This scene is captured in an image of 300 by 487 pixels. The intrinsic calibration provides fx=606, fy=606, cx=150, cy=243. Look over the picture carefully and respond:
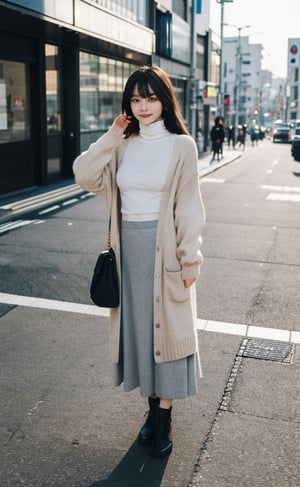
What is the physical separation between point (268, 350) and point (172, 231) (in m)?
2.27

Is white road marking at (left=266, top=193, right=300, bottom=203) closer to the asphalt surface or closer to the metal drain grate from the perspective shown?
the metal drain grate

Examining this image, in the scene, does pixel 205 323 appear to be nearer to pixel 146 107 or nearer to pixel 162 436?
pixel 162 436

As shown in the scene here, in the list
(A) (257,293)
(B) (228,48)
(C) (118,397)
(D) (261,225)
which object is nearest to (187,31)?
(D) (261,225)

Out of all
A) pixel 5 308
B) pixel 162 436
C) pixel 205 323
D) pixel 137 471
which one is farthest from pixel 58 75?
pixel 137 471

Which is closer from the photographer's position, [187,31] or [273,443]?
[273,443]

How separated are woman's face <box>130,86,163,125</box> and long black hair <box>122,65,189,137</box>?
2 cm

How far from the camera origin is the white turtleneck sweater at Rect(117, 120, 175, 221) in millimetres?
3301

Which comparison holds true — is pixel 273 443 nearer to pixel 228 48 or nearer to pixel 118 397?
pixel 118 397

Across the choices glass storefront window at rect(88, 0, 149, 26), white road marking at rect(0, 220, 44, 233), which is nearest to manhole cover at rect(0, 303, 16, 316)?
white road marking at rect(0, 220, 44, 233)

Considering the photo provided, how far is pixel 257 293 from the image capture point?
22.7 feet

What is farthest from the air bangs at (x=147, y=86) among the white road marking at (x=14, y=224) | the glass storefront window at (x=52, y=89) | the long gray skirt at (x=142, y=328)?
the glass storefront window at (x=52, y=89)

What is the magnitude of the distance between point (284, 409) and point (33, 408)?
5.53 feet

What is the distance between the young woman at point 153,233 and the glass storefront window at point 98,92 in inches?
628

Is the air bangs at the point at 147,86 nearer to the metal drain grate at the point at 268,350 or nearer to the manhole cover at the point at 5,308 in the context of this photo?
the metal drain grate at the point at 268,350
